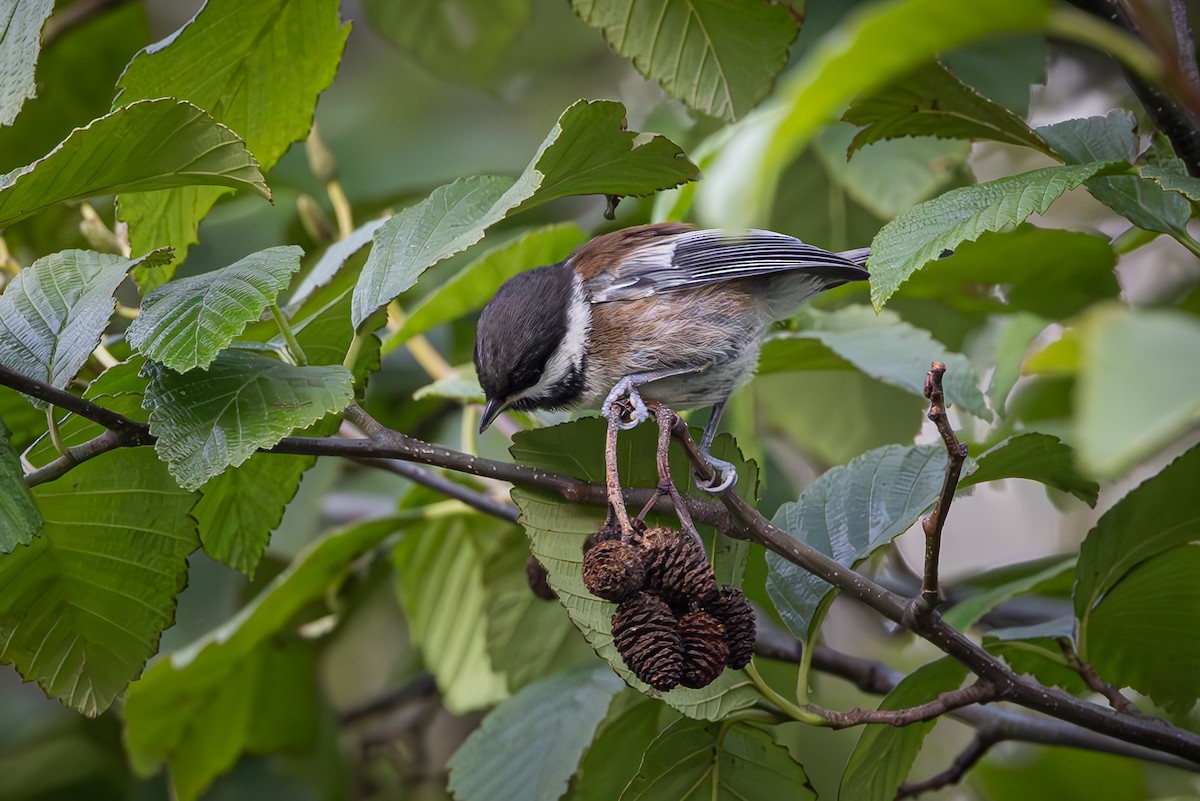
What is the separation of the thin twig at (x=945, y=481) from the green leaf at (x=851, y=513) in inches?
11.5

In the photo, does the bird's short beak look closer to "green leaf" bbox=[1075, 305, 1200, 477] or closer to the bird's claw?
the bird's claw

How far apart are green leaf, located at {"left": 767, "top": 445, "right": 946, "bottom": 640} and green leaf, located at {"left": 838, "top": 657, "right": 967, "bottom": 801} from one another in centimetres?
16

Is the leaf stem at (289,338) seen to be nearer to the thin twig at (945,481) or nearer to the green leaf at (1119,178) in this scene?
the thin twig at (945,481)

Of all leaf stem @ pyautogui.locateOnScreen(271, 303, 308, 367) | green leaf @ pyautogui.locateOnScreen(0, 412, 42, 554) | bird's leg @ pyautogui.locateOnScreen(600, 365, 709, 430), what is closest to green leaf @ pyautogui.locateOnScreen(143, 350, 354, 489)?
leaf stem @ pyautogui.locateOnScreen(271, 303, 308, 367)

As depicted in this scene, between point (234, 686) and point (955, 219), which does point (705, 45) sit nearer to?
point (955, 219)

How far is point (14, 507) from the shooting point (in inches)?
52.8

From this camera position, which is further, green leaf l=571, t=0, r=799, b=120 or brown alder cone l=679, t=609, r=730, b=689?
green leaf l=571, t=0, r=799, b=120

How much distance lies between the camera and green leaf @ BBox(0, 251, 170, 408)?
142 centimetres

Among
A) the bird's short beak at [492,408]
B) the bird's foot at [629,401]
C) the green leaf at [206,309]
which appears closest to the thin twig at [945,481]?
the bird's foot at [629,401]

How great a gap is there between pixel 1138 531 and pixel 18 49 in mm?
1711

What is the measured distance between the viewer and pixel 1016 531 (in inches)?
214

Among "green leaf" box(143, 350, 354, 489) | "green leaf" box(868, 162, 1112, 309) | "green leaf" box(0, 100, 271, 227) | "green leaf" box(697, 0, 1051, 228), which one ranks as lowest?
"green leaf" box(143, 350, 354, 489)

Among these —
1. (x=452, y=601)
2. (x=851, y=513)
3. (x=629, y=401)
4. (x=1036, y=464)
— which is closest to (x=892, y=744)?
(x=851, y=513)

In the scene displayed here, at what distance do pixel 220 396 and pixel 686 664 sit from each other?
0.67 meters
